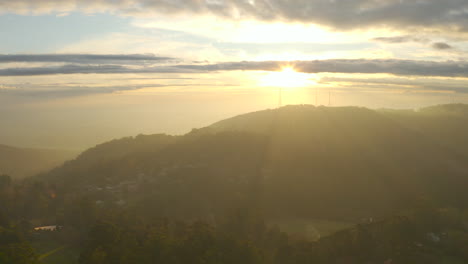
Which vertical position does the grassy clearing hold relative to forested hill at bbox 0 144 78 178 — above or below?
above

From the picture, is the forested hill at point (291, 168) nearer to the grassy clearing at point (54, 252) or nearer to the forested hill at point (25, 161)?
Result: the forested hill at point (25, 161)

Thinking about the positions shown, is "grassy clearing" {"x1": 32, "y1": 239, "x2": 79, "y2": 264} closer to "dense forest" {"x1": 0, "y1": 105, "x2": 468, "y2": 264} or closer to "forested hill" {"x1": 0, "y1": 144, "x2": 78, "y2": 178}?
"dense forest" {"x1": 0, "y1": 105, "x2": 468, "y2": 264}

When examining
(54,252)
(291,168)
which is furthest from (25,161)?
(54,252)

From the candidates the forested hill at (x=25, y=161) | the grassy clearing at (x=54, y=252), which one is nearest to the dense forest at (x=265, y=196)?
the grassy clearing at (x=54, y=252)

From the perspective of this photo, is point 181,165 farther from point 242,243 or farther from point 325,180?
point 242,243

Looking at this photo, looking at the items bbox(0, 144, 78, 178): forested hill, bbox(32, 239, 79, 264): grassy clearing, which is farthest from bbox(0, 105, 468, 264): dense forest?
bbox(0, 144, 78, 178): forested hill

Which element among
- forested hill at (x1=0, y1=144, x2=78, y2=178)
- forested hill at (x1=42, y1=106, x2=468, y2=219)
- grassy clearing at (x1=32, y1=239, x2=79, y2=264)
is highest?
grassy clearing at (x1=32, y1=239, x2=79, y2=264)
